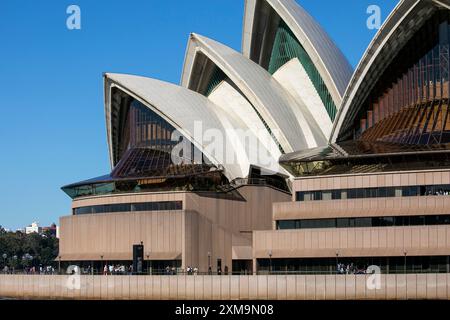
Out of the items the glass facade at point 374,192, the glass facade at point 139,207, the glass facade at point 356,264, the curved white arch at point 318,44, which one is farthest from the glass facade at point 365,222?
the curved white arch at point 318,44

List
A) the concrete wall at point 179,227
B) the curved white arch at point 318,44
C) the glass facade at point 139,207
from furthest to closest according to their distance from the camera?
the curved white arch at point 318,44
the glass facade at point 139,207
the concrete wall at point 179,227

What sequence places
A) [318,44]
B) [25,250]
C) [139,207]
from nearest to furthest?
[139,207]
[318,44]
[25,250]

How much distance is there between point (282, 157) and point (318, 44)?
12517 millimetres

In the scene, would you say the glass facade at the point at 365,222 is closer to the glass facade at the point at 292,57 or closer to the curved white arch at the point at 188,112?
the curved white arch at the point at 188,112

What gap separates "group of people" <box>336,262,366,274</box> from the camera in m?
64.9

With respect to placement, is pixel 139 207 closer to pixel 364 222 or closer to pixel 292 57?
pixel 364 222

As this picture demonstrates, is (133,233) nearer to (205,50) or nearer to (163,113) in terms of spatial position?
(163,113)

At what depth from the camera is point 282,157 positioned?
76688mm

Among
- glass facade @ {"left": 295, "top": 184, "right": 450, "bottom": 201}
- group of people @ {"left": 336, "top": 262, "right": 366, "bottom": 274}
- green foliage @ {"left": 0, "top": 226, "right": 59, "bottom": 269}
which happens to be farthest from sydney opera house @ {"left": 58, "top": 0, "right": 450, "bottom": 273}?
green foliage @ {"left": 0, "top": 226, "right": 59, "bottom": 269}

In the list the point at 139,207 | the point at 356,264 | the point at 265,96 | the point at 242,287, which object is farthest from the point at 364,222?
the point at 265,96

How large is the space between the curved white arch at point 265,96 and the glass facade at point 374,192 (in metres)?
12.2

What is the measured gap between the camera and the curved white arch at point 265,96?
8438 centimetres
